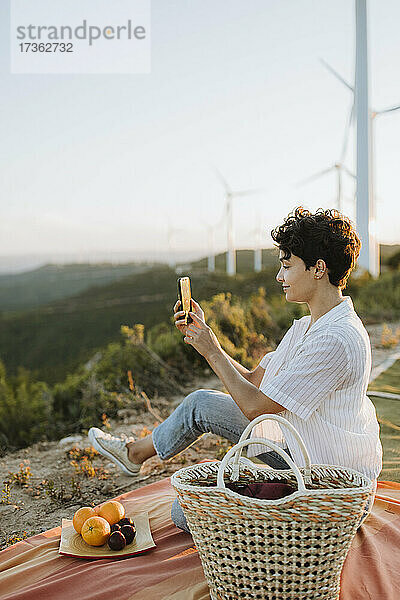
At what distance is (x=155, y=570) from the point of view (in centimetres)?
204

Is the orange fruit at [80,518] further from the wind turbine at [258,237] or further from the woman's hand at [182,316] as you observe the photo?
the wind turbine at [258,237]

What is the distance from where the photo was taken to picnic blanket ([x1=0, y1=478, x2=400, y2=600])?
190 cm

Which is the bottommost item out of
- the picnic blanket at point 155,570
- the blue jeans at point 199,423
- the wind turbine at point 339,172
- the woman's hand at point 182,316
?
the picnic blanket at point 155,570

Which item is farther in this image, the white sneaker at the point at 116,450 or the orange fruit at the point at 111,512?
the white sneaker at the point at 116,450

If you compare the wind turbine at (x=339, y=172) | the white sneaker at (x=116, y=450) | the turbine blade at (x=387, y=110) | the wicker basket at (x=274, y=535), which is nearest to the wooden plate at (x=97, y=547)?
the white sneaker at (x=116, y=450)

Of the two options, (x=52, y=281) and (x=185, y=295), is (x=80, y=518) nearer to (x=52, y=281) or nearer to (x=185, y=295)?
(x=185, y=295)

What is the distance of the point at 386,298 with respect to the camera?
8883mm

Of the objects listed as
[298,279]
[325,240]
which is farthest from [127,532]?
[325,240]

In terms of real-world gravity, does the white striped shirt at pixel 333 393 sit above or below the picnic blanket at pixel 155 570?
above

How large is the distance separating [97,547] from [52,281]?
13019 mm

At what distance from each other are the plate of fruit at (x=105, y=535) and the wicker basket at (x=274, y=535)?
21.8 inches

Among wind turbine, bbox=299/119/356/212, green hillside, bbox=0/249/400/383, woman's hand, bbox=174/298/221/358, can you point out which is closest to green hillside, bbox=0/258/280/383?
green hillside, bbox=0/249/400/383

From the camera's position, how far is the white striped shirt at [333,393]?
1.90 metres

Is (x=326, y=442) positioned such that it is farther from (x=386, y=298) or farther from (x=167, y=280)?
(x=167, y=280)
